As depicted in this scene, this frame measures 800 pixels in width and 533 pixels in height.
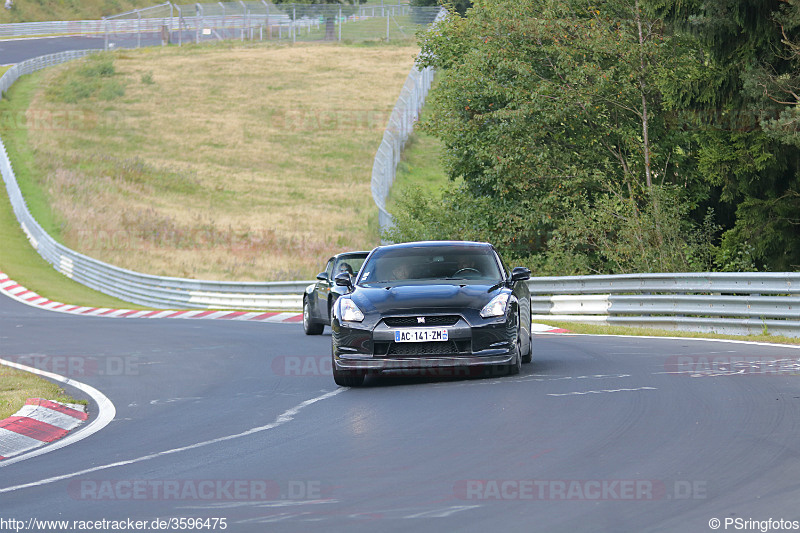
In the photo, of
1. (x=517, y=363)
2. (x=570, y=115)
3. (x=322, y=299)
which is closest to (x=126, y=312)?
(x=322, y=299)

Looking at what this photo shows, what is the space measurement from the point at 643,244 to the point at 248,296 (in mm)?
13538

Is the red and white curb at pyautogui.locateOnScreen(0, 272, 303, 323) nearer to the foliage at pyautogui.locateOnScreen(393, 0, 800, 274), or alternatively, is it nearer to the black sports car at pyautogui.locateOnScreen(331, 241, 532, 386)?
the foliage at pyautogui.locateOnScreen(393, 0, 800, 274)

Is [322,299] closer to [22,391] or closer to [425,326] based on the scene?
[22,391]

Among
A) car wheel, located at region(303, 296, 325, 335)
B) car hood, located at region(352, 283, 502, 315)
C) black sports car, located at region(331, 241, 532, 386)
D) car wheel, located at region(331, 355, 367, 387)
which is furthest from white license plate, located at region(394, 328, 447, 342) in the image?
car wheel, located at region(303, 296, 325, 335)

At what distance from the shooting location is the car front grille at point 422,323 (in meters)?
11.4

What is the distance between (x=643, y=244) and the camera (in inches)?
897

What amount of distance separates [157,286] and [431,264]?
24.3 m

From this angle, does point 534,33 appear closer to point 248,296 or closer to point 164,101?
point 248,296

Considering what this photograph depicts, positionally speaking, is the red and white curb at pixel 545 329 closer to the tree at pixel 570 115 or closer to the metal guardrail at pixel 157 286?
the tree at pixel 570 115

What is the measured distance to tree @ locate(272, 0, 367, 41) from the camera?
9494 centimetres

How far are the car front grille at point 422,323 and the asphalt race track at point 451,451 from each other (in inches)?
26.0

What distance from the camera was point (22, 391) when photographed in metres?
Result: 12.2

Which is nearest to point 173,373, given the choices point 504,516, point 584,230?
point 504,516

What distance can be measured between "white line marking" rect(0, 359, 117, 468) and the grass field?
2449 cm
